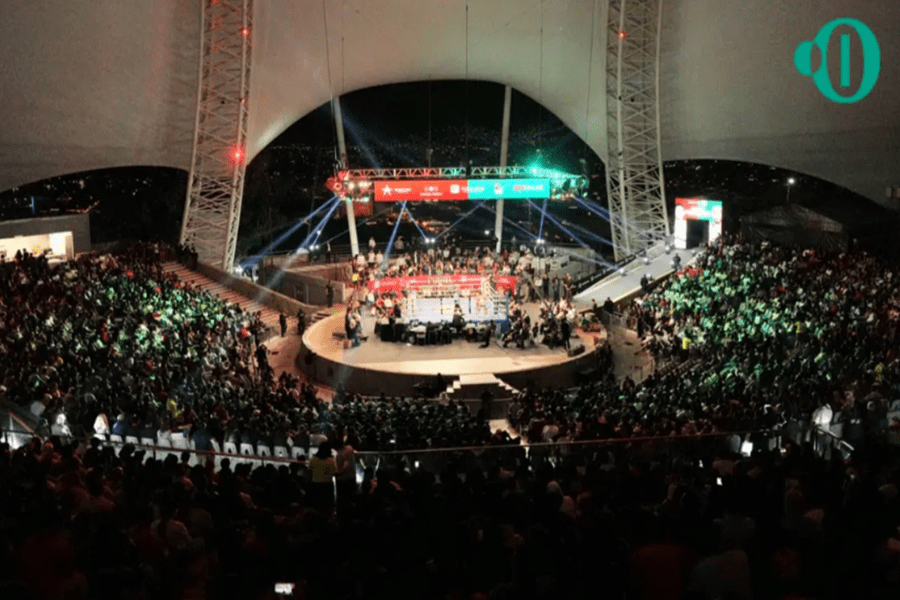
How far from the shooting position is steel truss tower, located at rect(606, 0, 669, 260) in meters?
22.1

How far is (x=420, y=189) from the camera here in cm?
2041

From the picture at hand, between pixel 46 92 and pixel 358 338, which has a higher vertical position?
pixel 46 92

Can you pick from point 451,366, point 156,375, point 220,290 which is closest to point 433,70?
point 220,290

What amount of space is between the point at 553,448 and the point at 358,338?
35.5 ft

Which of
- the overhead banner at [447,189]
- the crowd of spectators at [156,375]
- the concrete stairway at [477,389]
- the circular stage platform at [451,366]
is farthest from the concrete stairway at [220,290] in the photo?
the concrete stairway at [477,389]

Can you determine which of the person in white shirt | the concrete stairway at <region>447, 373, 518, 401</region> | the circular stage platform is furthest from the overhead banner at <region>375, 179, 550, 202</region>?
the person in white shirt

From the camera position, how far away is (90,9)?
57.2 ft

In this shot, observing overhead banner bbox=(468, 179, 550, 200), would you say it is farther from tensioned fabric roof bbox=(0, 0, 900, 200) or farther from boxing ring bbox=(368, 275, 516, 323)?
tensioned fabric roof bbox=(0, 0, 900, 200)

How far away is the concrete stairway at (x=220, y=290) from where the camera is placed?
71.8 ft

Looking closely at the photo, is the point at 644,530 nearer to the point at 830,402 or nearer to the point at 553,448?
the point at 553,448

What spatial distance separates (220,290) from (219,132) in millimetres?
4551

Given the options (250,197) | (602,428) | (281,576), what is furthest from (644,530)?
(250,197)

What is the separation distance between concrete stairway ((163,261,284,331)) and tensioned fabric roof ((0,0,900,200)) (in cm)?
321

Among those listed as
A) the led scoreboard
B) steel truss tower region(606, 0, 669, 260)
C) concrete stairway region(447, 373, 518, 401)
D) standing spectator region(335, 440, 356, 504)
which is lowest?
concrete stairway region(447, 373, 518, 401)
